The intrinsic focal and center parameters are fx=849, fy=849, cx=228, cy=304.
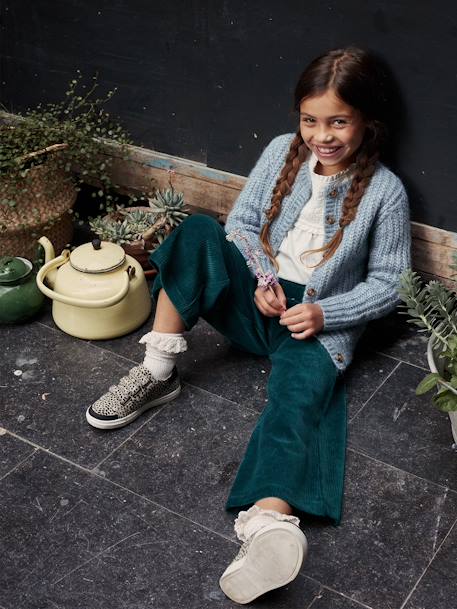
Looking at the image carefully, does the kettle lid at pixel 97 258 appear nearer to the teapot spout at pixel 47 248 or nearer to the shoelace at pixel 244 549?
the teapot spout at pixel 47 248

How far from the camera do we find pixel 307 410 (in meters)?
2.33

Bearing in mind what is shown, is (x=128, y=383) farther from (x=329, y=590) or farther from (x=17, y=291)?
(x=329, y=590)

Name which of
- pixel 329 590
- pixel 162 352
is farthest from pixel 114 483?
pixel 329 590

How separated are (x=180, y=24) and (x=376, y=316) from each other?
127 cm

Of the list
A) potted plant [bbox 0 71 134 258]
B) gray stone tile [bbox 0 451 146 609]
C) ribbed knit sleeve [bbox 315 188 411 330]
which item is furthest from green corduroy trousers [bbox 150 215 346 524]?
potted plant [bbox 0 71 134 258]

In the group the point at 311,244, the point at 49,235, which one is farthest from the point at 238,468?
the point at 49,235

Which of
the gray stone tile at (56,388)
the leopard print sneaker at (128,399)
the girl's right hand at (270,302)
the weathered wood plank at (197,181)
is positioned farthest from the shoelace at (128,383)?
the weathered wood plank at (197,181)

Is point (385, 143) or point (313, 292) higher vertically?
point (385, 143)

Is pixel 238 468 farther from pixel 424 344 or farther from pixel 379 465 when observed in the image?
pixel 424 344

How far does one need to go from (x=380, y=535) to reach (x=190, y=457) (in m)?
0.56

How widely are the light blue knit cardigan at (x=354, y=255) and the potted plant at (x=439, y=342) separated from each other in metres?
0.24

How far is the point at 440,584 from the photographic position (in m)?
2.01

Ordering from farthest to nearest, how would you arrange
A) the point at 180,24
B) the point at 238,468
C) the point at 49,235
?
the point at 49,235, the point at 180,24, the point at 238,468

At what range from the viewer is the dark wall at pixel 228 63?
8.27 feet
